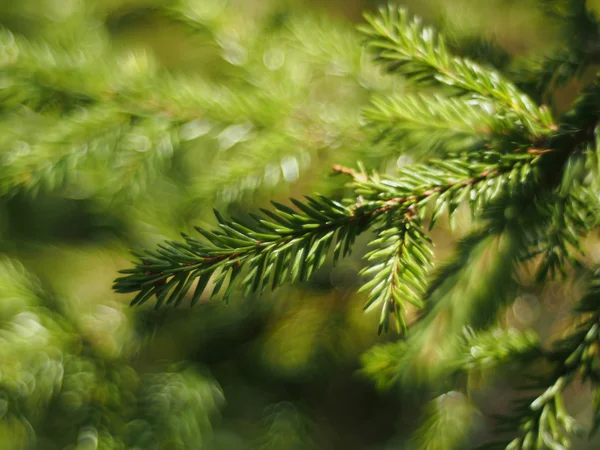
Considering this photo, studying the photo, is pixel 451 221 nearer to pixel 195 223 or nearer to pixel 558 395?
pixel 558 395

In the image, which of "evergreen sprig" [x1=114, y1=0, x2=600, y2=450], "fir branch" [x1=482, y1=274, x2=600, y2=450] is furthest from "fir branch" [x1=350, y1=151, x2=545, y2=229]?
"fir branch" [x1=482, y1=274, x2=600, y2=450]

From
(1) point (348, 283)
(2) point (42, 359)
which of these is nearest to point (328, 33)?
(1) point (348, 283)

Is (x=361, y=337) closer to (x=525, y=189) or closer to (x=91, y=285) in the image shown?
(x=525, y=189)

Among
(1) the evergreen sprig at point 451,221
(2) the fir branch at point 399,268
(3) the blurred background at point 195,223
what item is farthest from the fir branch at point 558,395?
(3) the blurred background at point 195,223

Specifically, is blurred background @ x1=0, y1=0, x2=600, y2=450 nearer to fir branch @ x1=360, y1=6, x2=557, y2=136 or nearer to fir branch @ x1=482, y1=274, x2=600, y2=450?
fir branch @ x1=360, y1=6, x2=557, y2=136

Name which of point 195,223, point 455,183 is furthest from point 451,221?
point 195,223

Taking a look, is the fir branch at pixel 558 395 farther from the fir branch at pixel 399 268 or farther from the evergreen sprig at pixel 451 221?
the fir branch at pixel 399 268
